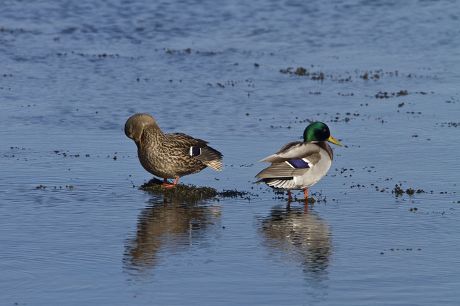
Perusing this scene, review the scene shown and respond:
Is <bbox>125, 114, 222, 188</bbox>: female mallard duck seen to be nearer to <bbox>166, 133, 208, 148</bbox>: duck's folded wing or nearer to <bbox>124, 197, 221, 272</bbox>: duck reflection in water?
<bbox>166, 133, 208, 148</bbox>: duck's folded wing

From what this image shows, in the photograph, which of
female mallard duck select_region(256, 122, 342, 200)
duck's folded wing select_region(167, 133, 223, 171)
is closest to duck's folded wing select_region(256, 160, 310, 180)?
female mallard duck select_region(256, 122, 342, 200)

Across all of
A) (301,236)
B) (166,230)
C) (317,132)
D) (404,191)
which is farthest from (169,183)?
(301,236)

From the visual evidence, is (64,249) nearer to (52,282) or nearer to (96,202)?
(52,282)

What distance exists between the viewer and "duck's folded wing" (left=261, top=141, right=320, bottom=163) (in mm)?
16906

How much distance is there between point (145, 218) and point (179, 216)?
0.49 metres

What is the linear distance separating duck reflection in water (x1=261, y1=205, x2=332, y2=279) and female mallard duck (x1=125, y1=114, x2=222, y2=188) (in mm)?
1820

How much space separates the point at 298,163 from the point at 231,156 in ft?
9.54

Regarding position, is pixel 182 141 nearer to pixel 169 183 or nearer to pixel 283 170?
pixel 169 183

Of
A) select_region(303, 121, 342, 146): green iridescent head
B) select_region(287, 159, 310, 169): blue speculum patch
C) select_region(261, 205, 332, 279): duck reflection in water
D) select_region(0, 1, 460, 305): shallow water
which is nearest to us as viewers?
select_region(0, 1, 460, 305): shallow water

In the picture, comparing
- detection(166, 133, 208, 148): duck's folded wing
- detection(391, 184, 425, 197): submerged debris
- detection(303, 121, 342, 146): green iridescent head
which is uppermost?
detection(303, 121, 342, 146): green iridescent head

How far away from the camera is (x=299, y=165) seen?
1677cm

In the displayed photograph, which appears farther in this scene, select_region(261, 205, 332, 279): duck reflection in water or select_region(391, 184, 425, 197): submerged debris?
select_region(391, 184, 425, 197): submerged debris

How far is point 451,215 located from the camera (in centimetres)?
1562

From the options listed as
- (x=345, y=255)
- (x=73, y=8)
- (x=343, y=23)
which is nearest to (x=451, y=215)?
(x=345, y=255)
